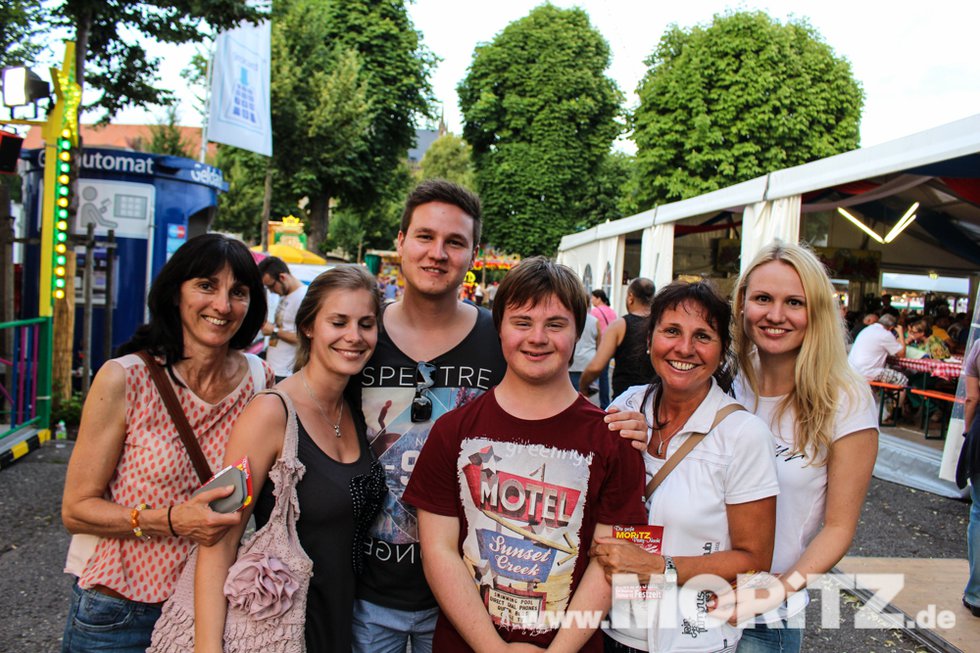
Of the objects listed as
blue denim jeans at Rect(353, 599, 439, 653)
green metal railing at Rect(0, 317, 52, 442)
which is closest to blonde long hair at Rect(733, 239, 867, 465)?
blue denim jeans at Rect(353, 599, 439, 653)

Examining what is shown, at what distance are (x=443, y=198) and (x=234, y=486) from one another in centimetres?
112

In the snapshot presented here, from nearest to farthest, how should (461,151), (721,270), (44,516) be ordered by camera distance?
(44,516) < (721,270) < (461,151)

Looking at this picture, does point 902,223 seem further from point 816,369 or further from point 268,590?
point 268,590

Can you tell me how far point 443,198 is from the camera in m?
2.28

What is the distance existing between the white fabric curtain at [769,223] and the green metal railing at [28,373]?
7.81 m

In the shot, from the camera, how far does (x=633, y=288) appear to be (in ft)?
23.6

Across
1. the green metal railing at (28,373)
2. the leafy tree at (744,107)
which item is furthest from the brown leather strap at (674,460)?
the leafy tree at (744,107)

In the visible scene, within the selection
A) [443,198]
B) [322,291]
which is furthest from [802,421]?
[322,291]

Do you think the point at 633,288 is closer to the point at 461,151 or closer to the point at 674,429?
the point at 674,429

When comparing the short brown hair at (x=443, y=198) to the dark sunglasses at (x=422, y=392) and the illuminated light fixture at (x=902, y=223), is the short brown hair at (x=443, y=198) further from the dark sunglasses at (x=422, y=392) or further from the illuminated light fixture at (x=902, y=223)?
the illuminated light fixture at (x=902, y=223)

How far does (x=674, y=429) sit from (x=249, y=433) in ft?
4.03

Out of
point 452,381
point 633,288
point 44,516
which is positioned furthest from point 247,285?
point 633,288

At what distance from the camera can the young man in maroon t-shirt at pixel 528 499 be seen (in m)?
1.83

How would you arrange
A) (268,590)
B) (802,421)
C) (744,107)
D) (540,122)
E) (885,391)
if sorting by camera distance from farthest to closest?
(540,122)
(744,107)
(885,391)
(802,421)
(268,590)
